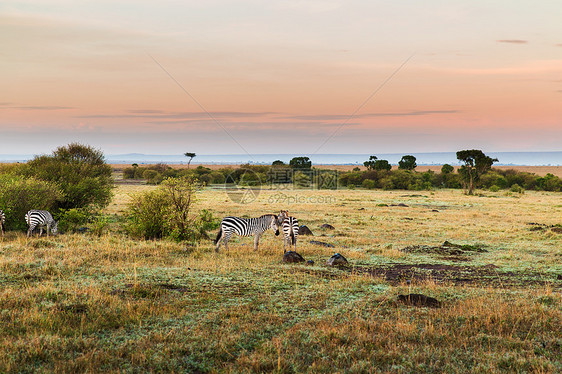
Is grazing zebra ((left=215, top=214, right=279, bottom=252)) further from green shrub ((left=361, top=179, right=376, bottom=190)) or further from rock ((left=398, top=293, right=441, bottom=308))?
green shrub ((left=361, top=179, right=376, bottom=190))

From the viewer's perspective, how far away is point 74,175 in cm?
2972

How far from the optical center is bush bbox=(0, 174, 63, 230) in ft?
72.7

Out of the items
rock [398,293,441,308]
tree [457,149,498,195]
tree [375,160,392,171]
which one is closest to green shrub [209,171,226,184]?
tree [375,160,392,171]

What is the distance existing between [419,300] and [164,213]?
1567 centimetres

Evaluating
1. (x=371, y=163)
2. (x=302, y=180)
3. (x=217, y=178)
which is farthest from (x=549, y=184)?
(x=217, y=178)

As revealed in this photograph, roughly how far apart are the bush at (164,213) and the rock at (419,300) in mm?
14074

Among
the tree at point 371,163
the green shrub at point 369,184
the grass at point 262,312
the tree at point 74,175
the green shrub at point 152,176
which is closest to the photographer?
the grass at point 262,312

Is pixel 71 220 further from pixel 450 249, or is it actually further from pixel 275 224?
pixel 450 249

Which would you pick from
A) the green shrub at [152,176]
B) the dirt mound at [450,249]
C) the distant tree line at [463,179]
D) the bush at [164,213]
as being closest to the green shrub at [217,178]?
the green shrub at [152,176]

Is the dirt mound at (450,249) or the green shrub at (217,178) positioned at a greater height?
the green shrub at (217,178)

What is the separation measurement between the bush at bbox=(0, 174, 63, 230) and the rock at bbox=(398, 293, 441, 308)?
824 inches

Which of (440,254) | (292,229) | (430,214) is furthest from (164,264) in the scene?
(430,214)

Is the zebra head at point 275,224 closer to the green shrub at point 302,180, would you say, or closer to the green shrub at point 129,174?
the green shrub at point 302,180

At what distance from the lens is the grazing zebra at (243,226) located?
18.7 metres
